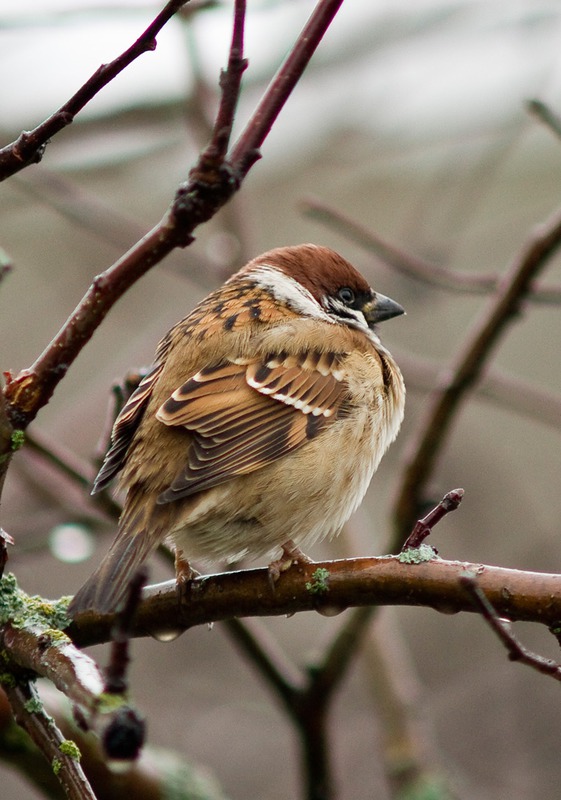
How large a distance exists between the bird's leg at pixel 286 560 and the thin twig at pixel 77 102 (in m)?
1.31

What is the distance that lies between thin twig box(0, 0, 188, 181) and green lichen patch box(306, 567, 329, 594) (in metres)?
1.25

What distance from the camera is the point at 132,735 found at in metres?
1.54

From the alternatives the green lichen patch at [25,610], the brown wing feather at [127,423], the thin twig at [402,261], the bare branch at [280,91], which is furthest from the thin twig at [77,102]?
the thin twig at [402,261]

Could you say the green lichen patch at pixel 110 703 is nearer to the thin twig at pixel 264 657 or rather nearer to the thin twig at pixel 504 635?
the thin twig at pixel 504 635

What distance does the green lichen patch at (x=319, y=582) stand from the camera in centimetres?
265

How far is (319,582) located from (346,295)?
2.37 meters

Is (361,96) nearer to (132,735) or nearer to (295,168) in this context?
(295,168)

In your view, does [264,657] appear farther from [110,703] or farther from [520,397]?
[110,703]

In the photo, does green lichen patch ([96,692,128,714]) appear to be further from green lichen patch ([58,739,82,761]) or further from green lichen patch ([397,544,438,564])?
green lichen patch ([397,544,438,564])

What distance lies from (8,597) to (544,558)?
4.56m

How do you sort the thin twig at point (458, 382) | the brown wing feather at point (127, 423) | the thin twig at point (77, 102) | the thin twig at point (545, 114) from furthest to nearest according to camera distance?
the thin twig at point (458, 382), the brown wing feather at point (127, 423), the thin twig at point (545, 114), the thin twig at point (77, 102)

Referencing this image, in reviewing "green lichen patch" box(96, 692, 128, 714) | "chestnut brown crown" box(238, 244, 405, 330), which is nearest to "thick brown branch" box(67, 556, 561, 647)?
"green lichen patch" box(96, 692, 128, 714)

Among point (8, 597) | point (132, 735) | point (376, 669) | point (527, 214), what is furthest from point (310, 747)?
point (527, 214)

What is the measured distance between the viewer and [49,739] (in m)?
2.20
